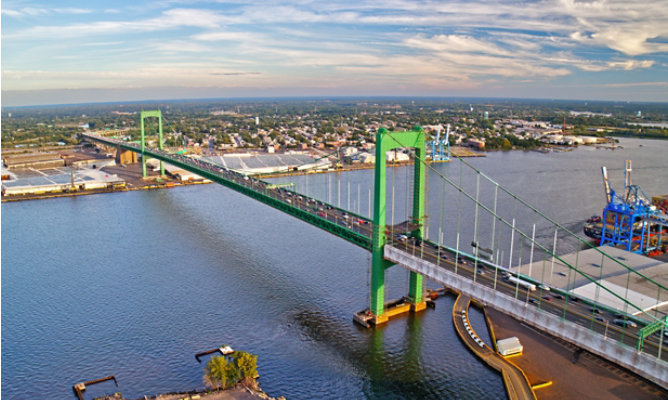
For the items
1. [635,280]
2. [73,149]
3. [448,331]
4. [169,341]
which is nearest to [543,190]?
[635,280]

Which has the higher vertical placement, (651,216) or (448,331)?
(651,216)

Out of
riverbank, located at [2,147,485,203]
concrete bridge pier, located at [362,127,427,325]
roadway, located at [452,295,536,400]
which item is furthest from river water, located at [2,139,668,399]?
riverbank, located at [2,147,485,203]

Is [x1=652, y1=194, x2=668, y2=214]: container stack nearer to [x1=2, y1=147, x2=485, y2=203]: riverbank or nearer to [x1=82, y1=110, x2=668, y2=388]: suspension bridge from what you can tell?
[x1=82, y1=110, x2=668, y2=388]: suspension bridge

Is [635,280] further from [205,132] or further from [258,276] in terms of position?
[205,132]

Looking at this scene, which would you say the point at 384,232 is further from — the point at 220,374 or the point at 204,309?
the point at 204,309

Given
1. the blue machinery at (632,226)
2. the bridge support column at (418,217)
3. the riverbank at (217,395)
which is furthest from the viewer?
the blue machinery at (632,226)

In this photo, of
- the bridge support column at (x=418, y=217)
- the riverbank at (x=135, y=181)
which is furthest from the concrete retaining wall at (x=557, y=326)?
the riverbank at (x=135, y=181)

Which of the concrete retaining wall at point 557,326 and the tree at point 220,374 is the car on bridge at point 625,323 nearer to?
the concrete retaining wall at point 557,326
